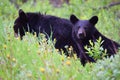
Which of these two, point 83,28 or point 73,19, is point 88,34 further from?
point 73,19

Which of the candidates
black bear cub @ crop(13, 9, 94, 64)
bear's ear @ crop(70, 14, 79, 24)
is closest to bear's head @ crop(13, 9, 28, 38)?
black bear cub @ crop(13, 9, 94, 64)

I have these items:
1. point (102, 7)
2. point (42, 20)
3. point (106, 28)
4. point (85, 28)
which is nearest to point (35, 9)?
point (102, 7)

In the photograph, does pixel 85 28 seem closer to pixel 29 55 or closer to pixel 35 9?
pixel 29 55

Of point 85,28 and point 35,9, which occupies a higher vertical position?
point 85,28

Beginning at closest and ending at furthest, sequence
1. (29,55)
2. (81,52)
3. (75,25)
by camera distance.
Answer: (29,55), (81,52), (75,25)

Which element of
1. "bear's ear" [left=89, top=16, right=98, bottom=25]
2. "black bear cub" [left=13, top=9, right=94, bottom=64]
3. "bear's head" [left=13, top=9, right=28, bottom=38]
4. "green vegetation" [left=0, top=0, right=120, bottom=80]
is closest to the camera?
"green vegetation" [left=0, top=0, right=120, bottom=80]

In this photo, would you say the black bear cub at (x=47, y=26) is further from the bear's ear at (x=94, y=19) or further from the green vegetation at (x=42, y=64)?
the green vegetation at (x=42, y=64)

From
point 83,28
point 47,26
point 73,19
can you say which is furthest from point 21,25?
point 83,28

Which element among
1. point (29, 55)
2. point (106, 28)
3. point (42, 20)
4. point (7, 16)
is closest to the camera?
point (29, 55)

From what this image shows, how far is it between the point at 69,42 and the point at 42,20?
93cm

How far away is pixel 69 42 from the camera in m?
8.68

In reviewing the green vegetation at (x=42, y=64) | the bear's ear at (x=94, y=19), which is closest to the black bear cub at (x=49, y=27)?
the bear's ear at (x=94, y=19)

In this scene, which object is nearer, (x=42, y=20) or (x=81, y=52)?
(x=81, y=52)

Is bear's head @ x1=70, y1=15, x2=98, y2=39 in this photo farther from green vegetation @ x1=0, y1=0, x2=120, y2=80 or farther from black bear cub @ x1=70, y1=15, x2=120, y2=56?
green vegetation @ x1=0, y1=0, x2=120, y2=80
